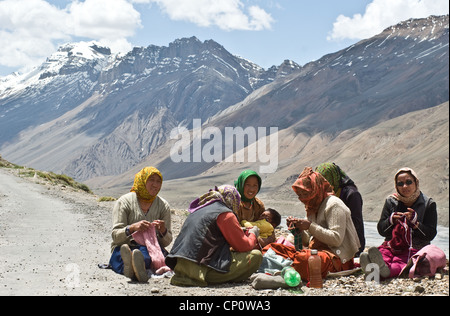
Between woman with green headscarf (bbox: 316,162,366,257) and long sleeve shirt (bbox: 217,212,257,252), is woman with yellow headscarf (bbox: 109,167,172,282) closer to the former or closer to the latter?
long sleeve shirt (bbox: 217,212,257,252)

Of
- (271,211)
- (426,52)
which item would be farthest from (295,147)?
(271,211)

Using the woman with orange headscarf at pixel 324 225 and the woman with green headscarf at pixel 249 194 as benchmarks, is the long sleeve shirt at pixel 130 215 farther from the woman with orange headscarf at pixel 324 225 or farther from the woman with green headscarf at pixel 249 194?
the woman with orange headscarf at pixel 324 225

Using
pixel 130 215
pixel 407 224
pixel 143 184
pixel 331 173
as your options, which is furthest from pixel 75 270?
pixel 407 224

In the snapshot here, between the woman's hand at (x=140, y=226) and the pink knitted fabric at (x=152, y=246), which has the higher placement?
the woman's hand at (x=140, y=226)

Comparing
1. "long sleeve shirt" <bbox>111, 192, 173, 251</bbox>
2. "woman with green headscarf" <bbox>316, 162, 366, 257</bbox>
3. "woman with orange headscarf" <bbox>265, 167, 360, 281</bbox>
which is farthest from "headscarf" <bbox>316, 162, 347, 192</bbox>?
"long sleeve shirt" <bbox>111, 192, 173, 251</bbox>

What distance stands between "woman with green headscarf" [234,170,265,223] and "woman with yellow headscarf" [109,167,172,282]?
3.32 ft

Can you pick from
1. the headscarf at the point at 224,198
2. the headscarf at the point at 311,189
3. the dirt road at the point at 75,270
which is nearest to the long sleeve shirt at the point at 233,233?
the headscarf at the point at 224,198

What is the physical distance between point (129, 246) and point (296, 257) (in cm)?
211

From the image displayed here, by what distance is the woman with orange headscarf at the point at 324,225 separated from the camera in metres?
6.12

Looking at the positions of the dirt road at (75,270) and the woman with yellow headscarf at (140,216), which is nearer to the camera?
the dirt road at (75,270)

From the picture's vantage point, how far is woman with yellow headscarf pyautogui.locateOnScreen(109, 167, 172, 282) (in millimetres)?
6543

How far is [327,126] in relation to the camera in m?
161

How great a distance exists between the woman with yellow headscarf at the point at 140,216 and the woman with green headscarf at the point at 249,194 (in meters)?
1.01

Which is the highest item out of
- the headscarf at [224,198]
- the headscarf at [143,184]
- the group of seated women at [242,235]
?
the headscarf at [143,184]
